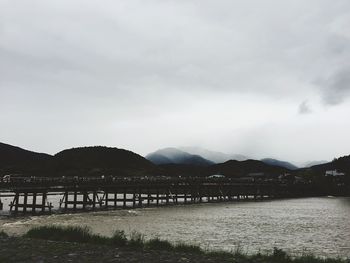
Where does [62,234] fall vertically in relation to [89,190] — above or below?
below

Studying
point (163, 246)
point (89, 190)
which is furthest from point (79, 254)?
point (89, 190)

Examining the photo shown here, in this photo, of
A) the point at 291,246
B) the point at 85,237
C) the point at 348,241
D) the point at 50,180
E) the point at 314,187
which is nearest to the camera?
the point at 85,237

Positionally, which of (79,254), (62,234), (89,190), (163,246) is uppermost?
(89,190)

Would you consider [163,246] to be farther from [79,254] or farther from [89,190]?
[89,190]

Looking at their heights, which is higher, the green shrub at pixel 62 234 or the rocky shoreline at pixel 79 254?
the green shrub at pixel 62 234

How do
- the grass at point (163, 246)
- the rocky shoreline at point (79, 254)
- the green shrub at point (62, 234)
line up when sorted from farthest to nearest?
the green shrub at point (62, 234) → the grass at point (163, 246) → the rocky shoreline at point (79, 254)

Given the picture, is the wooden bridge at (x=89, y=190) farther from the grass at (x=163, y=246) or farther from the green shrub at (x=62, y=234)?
the grass at (x=163, y=246)

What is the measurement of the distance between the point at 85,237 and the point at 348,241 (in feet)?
69.9

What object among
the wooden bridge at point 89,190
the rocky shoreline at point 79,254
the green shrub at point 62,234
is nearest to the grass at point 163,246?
the green shrub at point 62,234

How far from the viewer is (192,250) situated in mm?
19688

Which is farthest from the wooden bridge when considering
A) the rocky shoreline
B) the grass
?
the rocky shoreline

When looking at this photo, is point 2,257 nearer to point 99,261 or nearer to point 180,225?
point 99,261

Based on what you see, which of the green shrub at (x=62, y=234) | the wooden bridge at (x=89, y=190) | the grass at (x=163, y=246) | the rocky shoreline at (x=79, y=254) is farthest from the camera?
the wooden bridge at (x=89, y=190)

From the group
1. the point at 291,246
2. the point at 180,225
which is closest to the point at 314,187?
the point at 180,225
